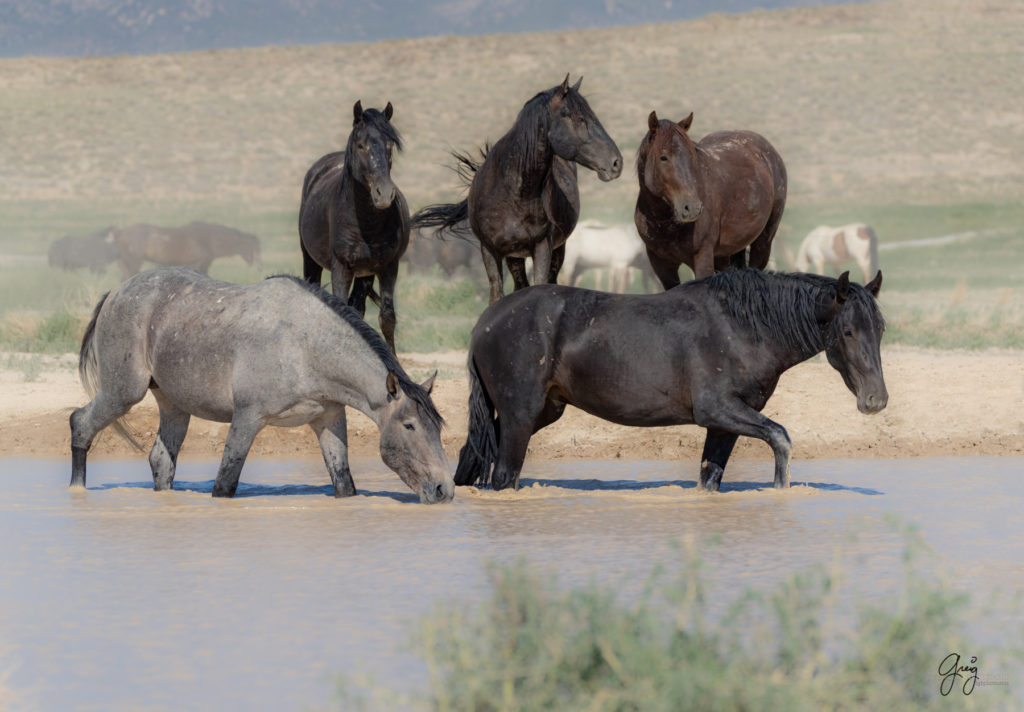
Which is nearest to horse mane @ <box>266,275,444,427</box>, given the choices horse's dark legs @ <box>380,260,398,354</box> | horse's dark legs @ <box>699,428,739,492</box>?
horse's dark legs @ <box>699,428,739,492</box>

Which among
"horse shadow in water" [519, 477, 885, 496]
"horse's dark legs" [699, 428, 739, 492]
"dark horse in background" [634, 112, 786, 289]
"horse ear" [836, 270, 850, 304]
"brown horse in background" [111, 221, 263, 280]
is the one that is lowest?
"brown horse in background" [111, 221, 263, 280]

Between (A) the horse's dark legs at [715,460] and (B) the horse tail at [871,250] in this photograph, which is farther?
(B) the horse tail at [871,250]

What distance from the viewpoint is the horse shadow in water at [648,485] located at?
9367mm

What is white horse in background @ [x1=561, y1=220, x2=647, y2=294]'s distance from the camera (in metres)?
25.6

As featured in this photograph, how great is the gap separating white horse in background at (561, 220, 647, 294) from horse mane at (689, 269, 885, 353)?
54.0ft

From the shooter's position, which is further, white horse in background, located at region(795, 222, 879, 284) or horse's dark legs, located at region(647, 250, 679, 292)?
white horse in background, located at region(795, 222, 879, 284)

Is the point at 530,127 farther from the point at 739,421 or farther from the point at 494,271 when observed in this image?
the point at 739,421

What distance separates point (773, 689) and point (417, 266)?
1024 inches

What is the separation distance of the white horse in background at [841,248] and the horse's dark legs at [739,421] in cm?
1979

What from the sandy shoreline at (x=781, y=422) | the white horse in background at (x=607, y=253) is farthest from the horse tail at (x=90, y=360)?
the white horse in background at (x=607, y=253)

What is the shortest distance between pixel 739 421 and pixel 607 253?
17067 mm

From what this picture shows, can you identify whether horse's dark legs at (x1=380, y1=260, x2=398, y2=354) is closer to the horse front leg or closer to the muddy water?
the horse front leg

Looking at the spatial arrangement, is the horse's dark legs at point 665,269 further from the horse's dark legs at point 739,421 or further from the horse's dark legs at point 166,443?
the horse's dark legs at point 166,443

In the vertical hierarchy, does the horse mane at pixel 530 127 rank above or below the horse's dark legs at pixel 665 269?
above
